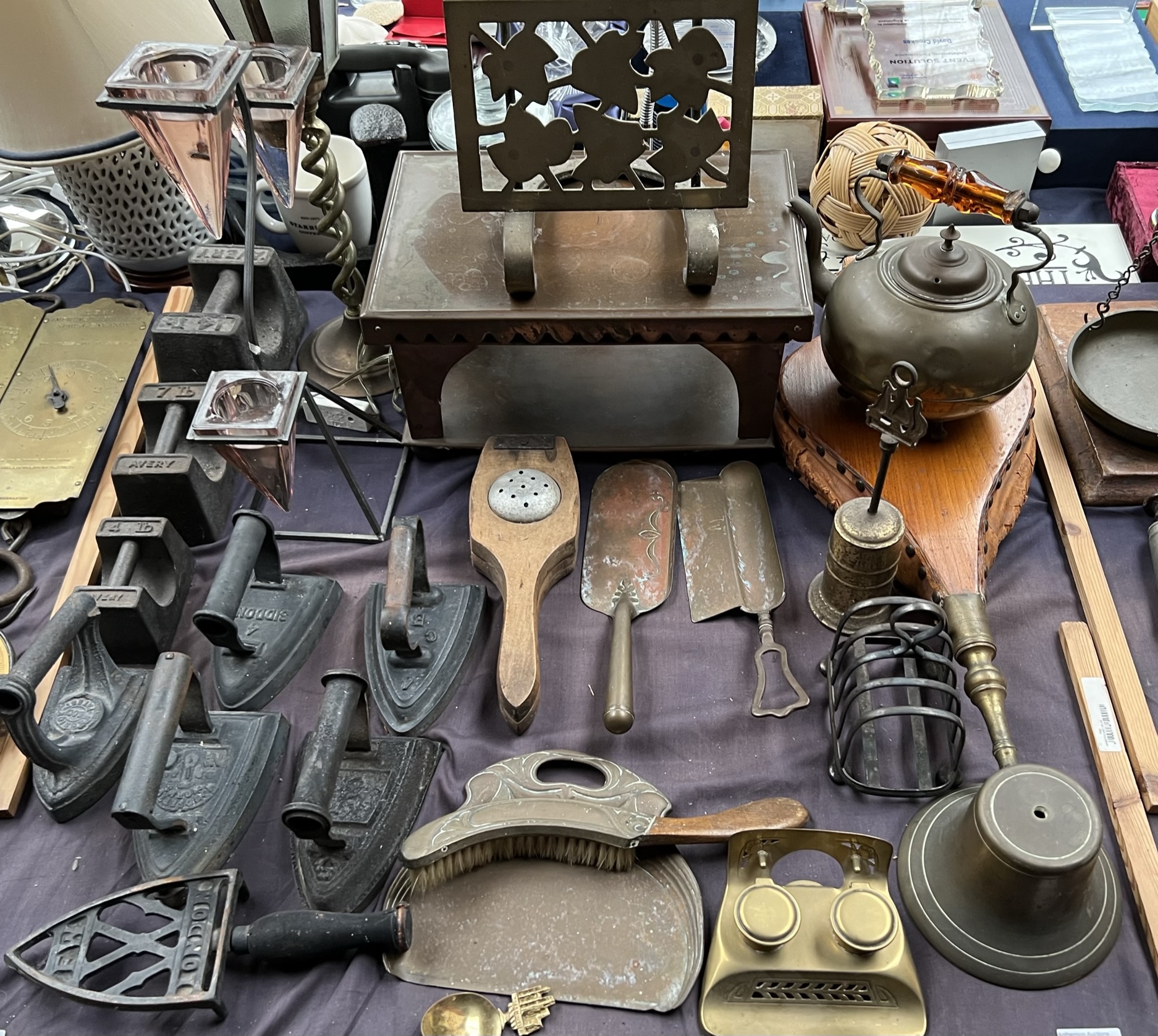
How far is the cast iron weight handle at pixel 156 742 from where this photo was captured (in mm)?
1222

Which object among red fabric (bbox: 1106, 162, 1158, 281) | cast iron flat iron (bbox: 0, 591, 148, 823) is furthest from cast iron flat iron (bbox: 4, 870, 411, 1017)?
red fabric (bbox: 1106, 162, 1158, 281)

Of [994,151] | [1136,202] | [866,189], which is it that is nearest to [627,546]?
[866,189]

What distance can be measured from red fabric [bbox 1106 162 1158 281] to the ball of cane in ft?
1.44

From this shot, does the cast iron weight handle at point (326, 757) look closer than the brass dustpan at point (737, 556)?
Yes

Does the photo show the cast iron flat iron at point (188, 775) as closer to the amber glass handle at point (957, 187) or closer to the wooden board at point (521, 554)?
the wooden board at point (521, 554)

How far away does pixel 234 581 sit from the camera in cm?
146

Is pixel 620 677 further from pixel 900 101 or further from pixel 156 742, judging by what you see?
pixel 900 101

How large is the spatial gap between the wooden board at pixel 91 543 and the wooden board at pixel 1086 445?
1.54 m

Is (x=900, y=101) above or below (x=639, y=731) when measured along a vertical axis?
above

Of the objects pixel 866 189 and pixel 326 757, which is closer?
pixel 326 757

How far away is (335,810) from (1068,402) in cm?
139

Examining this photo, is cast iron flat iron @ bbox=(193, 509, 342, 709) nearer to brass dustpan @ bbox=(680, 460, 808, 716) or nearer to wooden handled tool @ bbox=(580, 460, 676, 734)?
wooden handled tool @ bbox=(580, 460, 676, 734)

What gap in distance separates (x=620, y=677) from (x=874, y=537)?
413mm

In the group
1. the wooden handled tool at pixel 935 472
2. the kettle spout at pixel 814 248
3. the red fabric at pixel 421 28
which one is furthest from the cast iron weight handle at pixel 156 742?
the red fabric at pixel 421 28
